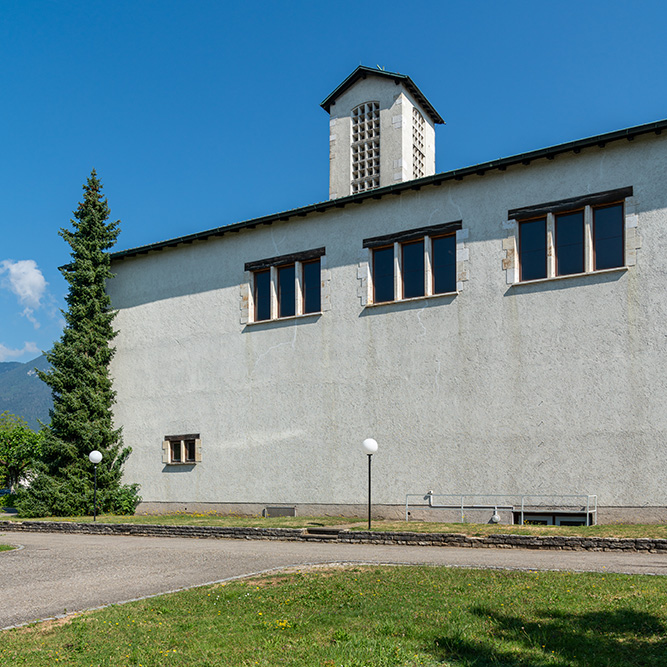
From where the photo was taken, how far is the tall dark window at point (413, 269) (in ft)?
66.8

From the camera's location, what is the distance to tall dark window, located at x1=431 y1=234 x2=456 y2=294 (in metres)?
19.8

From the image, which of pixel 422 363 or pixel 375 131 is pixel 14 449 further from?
pixel 422 363

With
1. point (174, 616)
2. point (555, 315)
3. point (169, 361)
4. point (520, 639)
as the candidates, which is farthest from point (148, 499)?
point (520, 639)

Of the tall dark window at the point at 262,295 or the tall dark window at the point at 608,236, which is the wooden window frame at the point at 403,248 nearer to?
the tall dark window at the point at 608,236

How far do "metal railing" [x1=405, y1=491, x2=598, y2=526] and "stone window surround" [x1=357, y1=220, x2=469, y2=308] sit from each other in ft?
17.9

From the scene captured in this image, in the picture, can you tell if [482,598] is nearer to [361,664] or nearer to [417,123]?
[361,664]

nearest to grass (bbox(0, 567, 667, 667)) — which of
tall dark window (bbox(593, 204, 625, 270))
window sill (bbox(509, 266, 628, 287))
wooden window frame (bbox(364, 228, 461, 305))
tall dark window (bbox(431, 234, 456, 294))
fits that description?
window sill (bbox(509, 266, 628, 287))

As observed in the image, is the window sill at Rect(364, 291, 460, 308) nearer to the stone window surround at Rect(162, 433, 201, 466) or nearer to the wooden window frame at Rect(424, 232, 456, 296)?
the wooden window frame at Rect(424, 232, 456, 296)

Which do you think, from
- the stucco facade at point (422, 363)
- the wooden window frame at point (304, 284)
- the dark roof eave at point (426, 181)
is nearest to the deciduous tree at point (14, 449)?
the stucco facade at point (422, 363)

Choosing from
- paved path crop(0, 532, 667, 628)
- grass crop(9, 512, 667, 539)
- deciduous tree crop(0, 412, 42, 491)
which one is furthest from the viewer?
deciduous tree crop(0, 412, 42, 491)

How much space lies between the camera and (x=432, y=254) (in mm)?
20156

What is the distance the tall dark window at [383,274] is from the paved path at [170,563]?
7.94 meters

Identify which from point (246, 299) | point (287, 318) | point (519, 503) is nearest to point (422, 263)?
point (287, 318)

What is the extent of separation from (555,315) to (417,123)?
16017 millimetres
